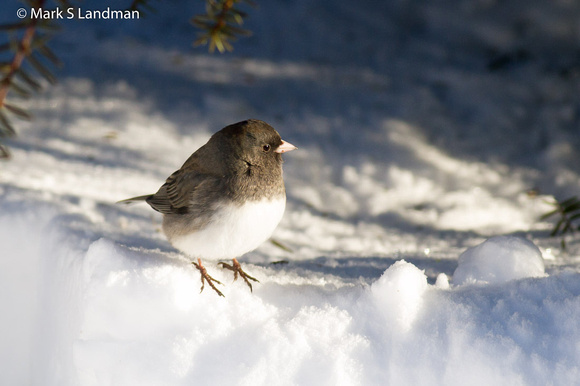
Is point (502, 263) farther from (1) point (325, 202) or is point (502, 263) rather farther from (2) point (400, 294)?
(1) point (325, 202)

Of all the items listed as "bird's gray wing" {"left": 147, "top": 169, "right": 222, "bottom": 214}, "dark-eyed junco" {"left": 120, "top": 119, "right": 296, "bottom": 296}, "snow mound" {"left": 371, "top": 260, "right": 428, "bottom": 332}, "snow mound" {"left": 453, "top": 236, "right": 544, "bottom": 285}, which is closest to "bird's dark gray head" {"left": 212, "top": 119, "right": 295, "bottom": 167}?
"dark-eyed junco" {"left": 120, "top": 119, "right": 296, "bottom": 296}

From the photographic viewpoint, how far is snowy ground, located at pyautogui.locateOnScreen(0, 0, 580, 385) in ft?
A: 4.57

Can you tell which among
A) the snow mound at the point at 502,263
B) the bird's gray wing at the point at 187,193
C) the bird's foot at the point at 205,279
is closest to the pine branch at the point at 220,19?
the bird's gray wing at the point at 187,193

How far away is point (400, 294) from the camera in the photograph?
148 centimetres

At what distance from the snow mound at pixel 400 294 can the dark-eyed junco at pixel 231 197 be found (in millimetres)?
387

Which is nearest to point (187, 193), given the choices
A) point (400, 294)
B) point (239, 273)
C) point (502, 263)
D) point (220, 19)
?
point (239, 273)

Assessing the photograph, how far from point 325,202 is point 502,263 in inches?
46.0

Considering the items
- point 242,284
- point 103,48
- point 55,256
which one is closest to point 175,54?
point 103,48

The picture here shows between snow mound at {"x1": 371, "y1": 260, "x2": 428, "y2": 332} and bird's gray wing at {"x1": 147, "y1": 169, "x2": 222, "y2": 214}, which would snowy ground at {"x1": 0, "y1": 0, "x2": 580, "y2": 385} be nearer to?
snow mound at {"x1": 371, "y1": 260, "x2": 428, "y2": 332}

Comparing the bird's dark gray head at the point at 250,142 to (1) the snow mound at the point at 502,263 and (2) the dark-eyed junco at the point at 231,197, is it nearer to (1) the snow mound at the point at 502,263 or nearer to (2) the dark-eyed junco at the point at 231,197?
(2) the dark-eyed junco at the point at 231,197

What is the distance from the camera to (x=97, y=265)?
156 centimetres

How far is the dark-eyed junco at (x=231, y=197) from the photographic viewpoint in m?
1.60

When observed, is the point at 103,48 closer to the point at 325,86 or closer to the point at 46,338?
the point at 325,86

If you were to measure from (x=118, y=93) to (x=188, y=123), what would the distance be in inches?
24.8
